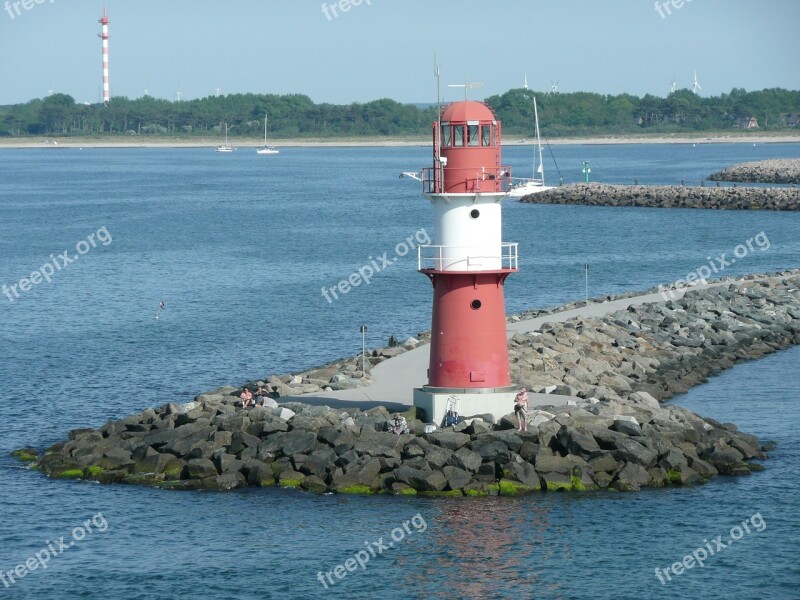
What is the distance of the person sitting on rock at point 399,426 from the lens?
29.0m

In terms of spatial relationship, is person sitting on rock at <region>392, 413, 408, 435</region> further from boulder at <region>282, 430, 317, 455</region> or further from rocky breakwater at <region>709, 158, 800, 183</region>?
rocky breakwater at <region>709, 158, 800, 183</region>

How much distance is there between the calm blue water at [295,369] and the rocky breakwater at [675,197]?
3603 millimetres

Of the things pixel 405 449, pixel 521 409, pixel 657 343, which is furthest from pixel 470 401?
pixel 657 343

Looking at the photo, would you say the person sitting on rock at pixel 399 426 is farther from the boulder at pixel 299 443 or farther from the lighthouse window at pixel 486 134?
the lighthouse window at pixel 486 134

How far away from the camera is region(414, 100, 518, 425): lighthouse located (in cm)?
2831

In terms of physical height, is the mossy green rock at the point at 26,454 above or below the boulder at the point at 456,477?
below

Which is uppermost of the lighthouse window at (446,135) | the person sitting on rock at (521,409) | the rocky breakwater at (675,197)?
the lighthouse window at (446,135)

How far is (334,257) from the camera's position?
7338 cm

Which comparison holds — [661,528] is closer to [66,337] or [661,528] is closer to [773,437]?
[773,437]

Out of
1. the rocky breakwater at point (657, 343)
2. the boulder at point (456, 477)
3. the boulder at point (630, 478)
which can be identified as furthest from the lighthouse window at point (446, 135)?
the boulder at point (630, 478)

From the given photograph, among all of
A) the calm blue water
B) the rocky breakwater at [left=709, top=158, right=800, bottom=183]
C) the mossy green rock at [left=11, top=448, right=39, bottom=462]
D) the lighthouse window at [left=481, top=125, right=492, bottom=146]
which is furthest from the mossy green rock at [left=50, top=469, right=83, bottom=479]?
the rocky breakwater at [left=709, top=158, right=800, bottom=183]

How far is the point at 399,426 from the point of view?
2902 centimetres

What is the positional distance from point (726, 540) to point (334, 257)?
160ft

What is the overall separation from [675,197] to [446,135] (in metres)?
77.9
